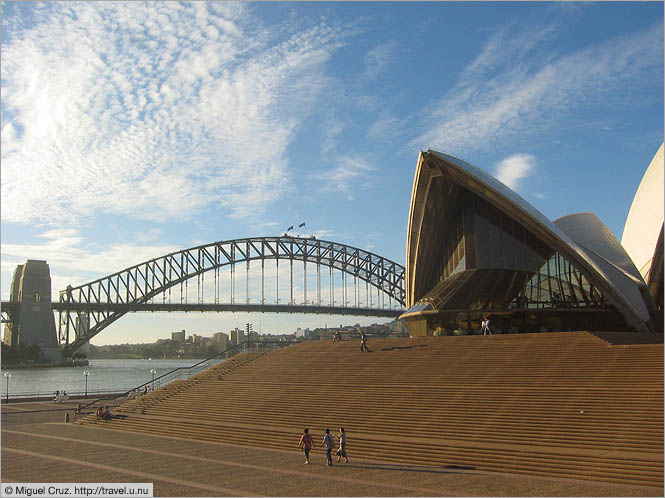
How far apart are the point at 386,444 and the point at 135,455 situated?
5772 mm

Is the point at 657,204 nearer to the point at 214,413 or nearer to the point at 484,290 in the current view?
the point at 484,290

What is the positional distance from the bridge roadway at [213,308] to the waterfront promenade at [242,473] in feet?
190

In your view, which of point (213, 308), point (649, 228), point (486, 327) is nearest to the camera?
point (486, 327)

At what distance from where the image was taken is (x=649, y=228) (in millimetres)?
28453

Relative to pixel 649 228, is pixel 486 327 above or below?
below

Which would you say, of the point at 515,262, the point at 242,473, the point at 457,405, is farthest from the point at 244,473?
the point at 515,262

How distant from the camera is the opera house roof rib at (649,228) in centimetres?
2709

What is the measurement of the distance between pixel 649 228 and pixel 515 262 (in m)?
5.92

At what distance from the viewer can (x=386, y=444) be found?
48.6ft

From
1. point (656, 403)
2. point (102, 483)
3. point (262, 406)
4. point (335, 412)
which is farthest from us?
point (262, 406)

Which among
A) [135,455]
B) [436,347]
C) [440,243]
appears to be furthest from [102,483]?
[440,243]

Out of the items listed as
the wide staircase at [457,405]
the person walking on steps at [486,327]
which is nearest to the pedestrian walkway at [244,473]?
the wide staircase at [457,405]

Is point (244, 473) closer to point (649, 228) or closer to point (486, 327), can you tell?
point (486, 327)

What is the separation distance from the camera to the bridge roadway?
75438 mm
